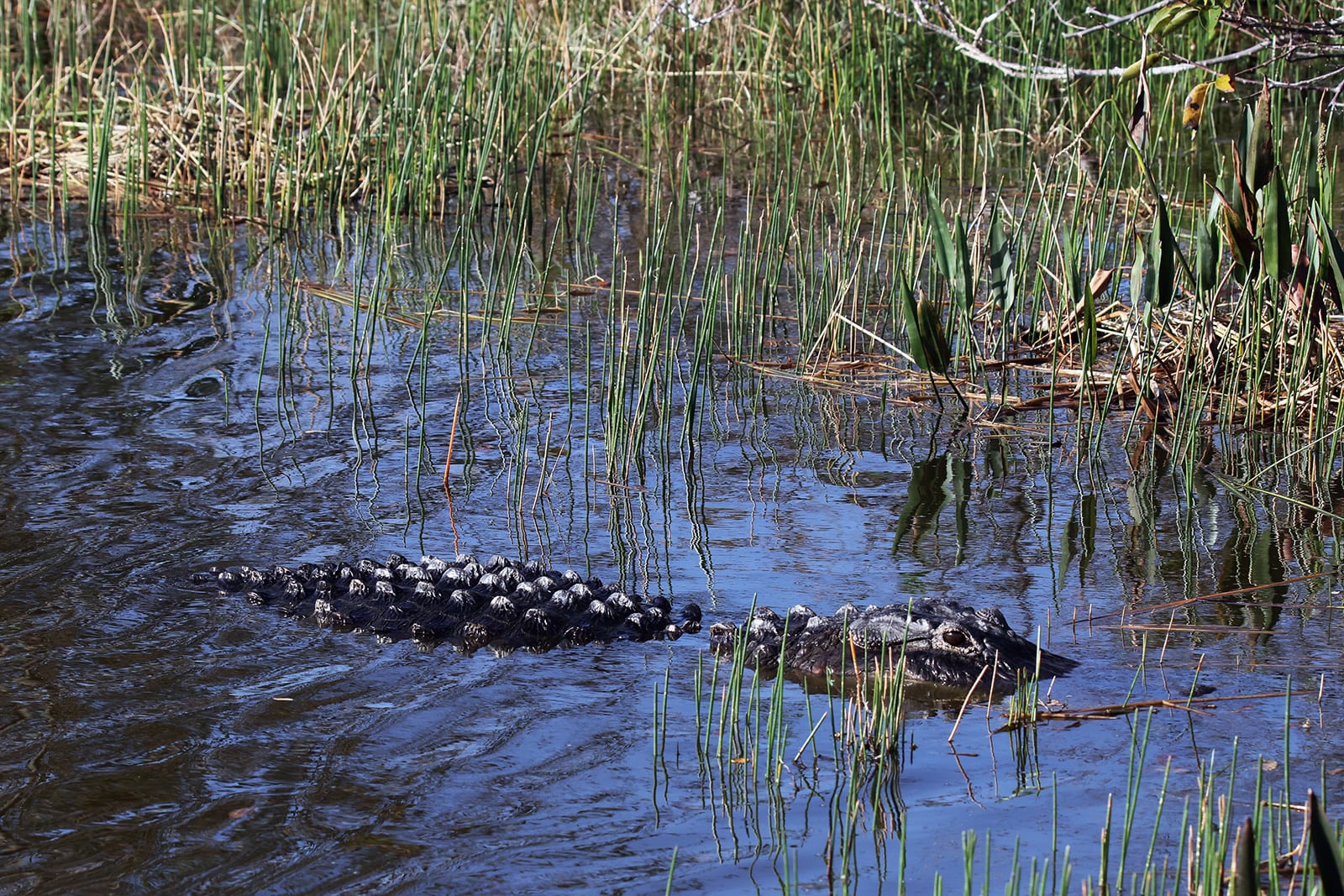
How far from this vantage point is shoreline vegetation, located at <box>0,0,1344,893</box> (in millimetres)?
4824

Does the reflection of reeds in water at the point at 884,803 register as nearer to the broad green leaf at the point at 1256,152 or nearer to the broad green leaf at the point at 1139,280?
the broad green leaf at the point at 1139,280

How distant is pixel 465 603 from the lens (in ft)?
12.7

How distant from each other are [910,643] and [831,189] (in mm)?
5688

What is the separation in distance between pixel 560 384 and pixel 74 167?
15.2 feet

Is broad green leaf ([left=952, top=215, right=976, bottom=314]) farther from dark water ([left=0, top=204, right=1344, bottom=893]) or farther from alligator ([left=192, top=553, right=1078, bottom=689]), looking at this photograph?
alligator ([left=192, top=553, right=1078, bottom=689])

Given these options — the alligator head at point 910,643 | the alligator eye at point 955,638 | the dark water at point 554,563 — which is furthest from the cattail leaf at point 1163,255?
the alligator eye at point 955,638

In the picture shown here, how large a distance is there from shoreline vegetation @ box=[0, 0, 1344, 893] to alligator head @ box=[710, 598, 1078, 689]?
267 mm

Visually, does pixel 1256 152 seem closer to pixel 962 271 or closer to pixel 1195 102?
pixel 1195 102

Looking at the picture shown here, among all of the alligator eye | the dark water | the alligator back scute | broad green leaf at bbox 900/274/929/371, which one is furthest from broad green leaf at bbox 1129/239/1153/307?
the alligator back scute

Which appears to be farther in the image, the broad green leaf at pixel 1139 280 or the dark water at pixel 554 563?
the broad green leaf at pixel 1139 280

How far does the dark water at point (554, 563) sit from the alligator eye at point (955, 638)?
0.88 ft

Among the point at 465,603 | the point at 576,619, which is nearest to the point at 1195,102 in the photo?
the point at 576,619

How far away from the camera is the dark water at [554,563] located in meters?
2.74

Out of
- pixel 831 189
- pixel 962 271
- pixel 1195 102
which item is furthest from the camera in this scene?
pixel 831 189
